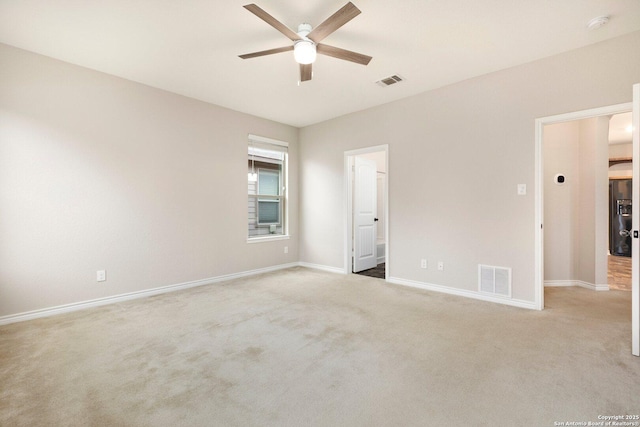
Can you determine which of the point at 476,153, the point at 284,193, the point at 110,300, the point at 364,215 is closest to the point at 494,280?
the point at 476,153

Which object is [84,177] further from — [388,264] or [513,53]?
[513,53]

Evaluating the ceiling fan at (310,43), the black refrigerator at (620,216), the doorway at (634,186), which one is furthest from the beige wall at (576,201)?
the black refrigerator at (620,216)

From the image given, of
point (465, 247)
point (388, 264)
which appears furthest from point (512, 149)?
point (388, 264)

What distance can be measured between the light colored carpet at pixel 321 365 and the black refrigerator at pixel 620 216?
464 cm

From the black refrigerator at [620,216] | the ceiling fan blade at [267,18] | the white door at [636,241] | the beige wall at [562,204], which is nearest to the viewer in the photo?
the ceiling fan blade at [267,18]

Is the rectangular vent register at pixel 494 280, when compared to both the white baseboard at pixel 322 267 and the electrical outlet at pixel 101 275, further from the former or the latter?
the electrical outlet at pixel 101 275

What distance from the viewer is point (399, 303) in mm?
3361

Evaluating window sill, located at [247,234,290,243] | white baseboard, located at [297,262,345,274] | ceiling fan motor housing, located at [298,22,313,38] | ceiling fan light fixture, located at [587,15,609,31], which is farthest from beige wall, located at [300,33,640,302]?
ceiling fan motor housing, located at [298,22,313,38]

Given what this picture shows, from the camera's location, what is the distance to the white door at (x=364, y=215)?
5.10m

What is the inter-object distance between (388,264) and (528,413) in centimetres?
280

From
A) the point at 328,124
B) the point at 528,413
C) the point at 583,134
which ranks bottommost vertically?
the point at 528,413

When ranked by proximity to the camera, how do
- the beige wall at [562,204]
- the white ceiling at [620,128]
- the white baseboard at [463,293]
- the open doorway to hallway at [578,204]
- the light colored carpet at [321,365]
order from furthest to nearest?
the white ceiling at [620,128]
the beige wall at [562,204]
the open doorway to hallway at [578,204]
the white baseboard at [463,293]
the light colored carpet at [321,365]

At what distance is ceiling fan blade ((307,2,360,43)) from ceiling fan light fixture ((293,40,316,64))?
54mm

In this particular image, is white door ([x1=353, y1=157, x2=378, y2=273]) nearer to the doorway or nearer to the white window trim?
the white window trim
